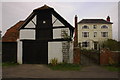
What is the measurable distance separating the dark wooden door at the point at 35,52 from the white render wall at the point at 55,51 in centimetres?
49

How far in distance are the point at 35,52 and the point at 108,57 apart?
7.96m

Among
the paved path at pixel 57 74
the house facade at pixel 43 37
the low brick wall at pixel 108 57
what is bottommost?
the paved path at pixel 57 74

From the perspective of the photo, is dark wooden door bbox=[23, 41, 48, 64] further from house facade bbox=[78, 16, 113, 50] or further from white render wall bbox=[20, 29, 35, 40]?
house facade bbox=[78, 16, 113, 50]

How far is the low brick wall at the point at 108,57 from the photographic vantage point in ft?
53.2

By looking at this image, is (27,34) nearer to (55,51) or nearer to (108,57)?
(55,51)

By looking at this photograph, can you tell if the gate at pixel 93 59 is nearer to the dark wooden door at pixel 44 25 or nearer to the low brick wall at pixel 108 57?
the low brick wall at pixel 108 57

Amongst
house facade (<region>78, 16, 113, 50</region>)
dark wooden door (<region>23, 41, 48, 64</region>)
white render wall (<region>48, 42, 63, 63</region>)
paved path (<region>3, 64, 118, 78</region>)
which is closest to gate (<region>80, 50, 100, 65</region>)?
white render wall (<region>48, 42, 63, 63</region>)

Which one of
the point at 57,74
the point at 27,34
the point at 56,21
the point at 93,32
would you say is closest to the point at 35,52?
the point at 27,34

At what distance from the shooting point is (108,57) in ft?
53.5

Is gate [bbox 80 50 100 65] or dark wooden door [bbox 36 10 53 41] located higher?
dark wooden door [bbox 36 10 53 41]

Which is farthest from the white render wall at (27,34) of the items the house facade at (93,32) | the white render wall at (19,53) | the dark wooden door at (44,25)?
the house facade at (93,32)

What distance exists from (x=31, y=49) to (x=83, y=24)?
82.9 feet

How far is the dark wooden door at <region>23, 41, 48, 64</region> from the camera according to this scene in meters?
17.8

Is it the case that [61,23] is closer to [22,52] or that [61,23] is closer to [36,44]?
[36,44]
